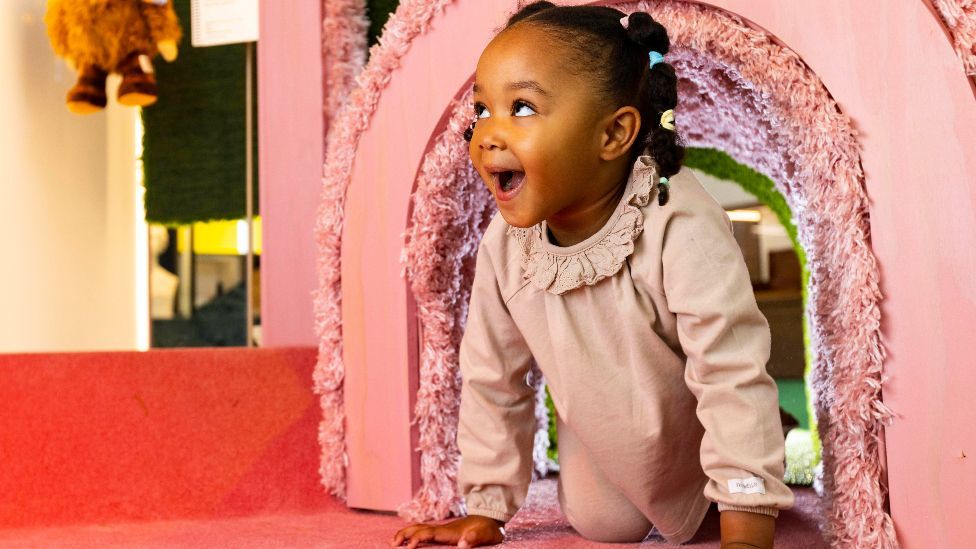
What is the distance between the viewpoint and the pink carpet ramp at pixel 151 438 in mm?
1199

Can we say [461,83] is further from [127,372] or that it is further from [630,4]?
[127,372]

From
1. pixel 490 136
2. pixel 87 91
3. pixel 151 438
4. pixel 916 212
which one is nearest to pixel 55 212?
pixel 87 91

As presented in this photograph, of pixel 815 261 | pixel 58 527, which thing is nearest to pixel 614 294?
pixel 815 261

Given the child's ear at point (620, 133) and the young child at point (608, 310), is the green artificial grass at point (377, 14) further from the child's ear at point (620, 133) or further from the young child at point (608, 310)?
the child's ear at point (620, 133)

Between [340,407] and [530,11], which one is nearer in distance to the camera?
[530,11]

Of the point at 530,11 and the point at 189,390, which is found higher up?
the point at 530,11

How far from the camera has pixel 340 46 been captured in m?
1.54

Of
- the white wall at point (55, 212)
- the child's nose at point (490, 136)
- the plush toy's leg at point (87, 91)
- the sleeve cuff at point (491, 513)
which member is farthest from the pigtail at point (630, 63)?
the white wall at point (55, 212)

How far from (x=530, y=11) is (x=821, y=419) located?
55 centimetres

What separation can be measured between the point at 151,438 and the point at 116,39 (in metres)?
1.12

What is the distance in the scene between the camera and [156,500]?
1.22m

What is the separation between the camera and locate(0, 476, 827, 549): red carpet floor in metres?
1.03

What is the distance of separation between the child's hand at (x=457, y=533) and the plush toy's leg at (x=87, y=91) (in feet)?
4.87

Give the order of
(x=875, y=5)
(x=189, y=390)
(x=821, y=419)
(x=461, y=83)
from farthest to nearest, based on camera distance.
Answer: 1. (x=189, y=390)
2. (x=461, y=83)
3. (x=821, y=419)
4. (x=875, y=5)
